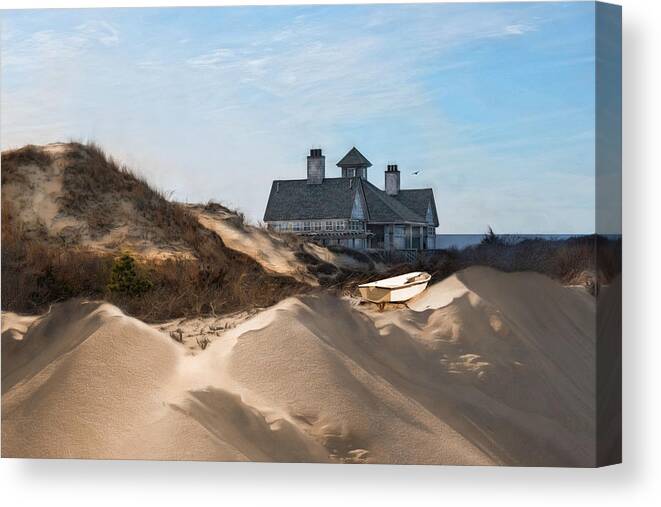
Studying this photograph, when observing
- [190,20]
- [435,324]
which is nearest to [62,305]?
[190,20]

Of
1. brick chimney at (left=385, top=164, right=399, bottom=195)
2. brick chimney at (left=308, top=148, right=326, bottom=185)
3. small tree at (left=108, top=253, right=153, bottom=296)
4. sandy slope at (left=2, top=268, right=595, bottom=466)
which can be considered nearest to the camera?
sandy slope at (left=2, top=268, right=595, bottom=466)

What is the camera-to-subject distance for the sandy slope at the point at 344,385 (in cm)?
721

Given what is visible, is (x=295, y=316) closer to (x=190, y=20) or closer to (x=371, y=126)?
(x=371, y=126)

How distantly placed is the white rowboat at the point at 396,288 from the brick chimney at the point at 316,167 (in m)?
0.99

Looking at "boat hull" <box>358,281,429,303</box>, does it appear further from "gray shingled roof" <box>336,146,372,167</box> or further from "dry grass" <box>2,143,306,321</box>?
"gray shingled roof" <box>336,146,372,167</box>

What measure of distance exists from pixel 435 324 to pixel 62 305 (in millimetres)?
3230

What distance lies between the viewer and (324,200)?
7.71 meters

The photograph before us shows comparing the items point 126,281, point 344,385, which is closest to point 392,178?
point 344,385

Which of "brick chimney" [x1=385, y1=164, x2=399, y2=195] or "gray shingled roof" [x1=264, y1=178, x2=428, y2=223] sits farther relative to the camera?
"gray shingled roof" [x1=264, y1=178, x2=428, y2=223]

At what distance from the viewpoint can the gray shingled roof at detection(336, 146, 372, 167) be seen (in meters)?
7.48

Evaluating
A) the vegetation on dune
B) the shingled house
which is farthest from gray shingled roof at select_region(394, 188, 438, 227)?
the vegetation on dune

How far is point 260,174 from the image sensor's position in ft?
25.1

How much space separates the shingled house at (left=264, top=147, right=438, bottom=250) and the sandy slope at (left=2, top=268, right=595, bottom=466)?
20.9 inches

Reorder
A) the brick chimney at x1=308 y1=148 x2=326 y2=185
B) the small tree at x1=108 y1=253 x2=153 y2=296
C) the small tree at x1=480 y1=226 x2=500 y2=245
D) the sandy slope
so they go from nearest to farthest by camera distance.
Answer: the sandy slope
the small tree at x1=480 y1=226 x2=500 y2=245
the brick chimney at x1=308 y1=148 x2=326 y2=185
the small tree at x1=108 y1=253 x2=153 y2=296
